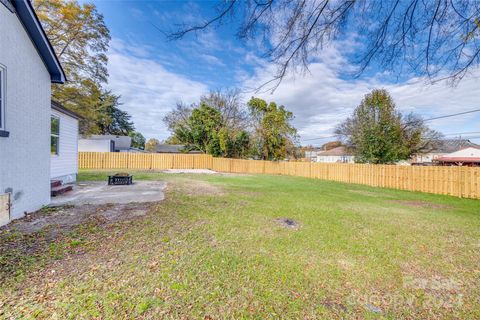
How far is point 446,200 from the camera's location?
335 inches

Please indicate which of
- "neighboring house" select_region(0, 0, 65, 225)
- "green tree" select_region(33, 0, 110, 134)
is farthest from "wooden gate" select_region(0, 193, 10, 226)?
"green tree" select_region(33, 0, 110, 134)

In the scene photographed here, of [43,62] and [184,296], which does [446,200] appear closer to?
[184,296]

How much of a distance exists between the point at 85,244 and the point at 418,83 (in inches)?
225

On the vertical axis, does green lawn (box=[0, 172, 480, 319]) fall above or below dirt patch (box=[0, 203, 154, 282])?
below

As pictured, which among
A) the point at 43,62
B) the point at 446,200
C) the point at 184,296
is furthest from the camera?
the point at 446,200

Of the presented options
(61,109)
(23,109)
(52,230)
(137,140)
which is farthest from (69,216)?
(137,140)

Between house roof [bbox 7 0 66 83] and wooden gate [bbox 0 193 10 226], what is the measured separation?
323 centimetres

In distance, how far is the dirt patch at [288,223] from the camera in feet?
15.3

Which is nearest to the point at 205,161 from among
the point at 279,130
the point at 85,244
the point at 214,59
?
the point at 279,130

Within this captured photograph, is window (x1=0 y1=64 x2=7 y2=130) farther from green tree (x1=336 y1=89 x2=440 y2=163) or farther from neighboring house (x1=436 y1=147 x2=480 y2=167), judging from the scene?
neighboring house (x1=436 y1=147 x2=480 y2=167)

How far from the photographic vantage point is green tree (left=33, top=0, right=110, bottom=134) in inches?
481

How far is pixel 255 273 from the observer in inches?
108

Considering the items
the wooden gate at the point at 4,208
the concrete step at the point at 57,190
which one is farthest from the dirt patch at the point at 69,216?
the concrete step at the point at 57,190

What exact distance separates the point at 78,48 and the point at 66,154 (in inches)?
316
